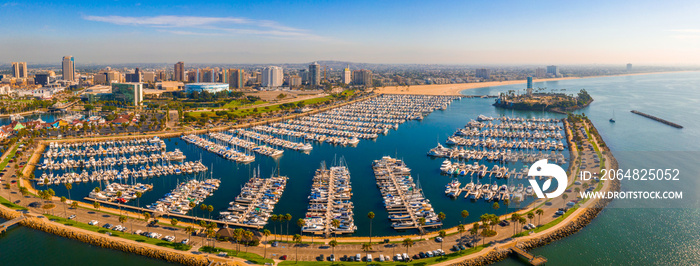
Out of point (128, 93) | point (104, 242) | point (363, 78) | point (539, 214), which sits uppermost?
point (363, 78)

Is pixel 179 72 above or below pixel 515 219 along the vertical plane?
above

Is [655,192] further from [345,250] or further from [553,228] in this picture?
[345,250]

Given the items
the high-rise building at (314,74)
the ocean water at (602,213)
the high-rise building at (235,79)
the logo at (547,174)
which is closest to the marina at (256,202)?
the ocean water at (602,213)

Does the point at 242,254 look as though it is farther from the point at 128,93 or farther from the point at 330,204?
the point at 128,93

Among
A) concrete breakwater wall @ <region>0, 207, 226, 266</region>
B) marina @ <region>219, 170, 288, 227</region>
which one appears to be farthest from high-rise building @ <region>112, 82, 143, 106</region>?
concrete breakwater wall @ <region>0, 207, 226, 266</region>

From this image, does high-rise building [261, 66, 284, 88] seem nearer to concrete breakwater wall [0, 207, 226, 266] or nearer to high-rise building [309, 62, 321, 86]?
high-rise building [309, 62, 321, 86]

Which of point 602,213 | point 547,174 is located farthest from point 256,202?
point 547,174
